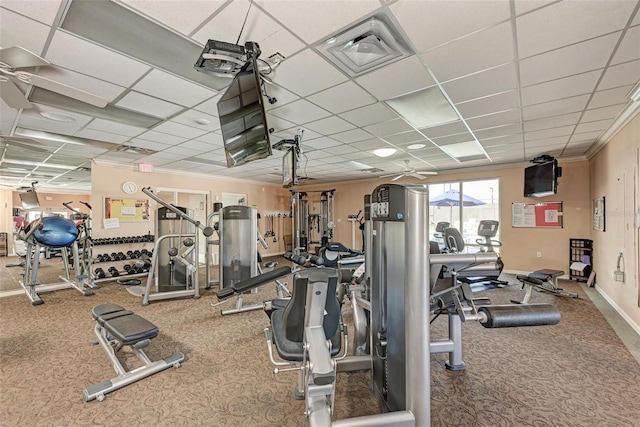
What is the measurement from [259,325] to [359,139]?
3.11 m

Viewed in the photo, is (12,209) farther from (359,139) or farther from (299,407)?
(299,407)

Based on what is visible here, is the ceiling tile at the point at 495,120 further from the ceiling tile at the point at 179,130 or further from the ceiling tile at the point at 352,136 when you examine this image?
the ceiling tile at the point at 179,130

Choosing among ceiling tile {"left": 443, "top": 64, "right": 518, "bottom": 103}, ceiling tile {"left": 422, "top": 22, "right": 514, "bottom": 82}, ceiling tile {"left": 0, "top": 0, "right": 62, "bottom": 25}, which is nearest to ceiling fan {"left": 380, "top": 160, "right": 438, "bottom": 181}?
ceiling tile {"left": 443, "top": 64, "right": 518, "bottom": 103}

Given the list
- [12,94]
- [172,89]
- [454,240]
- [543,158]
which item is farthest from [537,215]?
[12,94]

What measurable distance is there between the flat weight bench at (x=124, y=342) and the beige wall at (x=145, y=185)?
13.8 ft

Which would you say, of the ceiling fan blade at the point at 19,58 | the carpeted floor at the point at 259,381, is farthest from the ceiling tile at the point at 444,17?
the carpeted floor at the point at 259,381

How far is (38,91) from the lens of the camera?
2.71 meters

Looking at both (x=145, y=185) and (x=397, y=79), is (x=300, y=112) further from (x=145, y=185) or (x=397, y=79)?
(x=145, y=185)

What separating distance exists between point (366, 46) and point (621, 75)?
2.33 m

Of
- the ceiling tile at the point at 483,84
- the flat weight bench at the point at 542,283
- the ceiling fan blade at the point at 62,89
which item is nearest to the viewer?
the ceiling fan blade at the point at 62,89

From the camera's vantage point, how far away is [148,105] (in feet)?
10.1

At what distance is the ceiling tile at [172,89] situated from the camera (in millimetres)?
2488

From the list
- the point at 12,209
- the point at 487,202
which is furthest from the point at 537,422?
the point at 12,209

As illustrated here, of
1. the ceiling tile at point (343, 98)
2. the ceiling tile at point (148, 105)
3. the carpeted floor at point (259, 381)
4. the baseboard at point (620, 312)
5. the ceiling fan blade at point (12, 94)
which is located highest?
the ceiling tile at point (343, 98)
